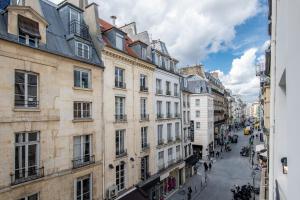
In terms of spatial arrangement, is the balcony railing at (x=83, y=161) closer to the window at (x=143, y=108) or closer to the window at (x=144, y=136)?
the window at (x=144, y=136)

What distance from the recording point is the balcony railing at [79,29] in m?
14.3

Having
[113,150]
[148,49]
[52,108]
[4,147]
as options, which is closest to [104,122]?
[113,150]

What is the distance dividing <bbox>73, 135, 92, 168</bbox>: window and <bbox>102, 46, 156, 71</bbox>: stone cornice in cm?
620

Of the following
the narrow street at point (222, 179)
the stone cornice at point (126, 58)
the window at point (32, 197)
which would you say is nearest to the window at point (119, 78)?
the stone cornice at point (126, 58)

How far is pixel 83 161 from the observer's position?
43.7 feet

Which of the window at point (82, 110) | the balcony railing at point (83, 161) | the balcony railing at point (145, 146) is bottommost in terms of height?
the balcony railing at point (145, 146)

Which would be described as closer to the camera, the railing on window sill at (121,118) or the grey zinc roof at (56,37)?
the grey zinc roof at (56,37)

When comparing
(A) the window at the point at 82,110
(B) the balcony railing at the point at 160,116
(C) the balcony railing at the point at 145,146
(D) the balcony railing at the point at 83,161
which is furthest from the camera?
(B) the balcony railing at the point at 160,116

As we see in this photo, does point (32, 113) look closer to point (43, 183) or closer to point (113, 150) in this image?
point (43, 183)

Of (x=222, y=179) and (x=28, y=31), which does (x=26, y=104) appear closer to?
(x=28, y=31)

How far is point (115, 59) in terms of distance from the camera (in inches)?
644

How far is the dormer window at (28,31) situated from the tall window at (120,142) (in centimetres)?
854

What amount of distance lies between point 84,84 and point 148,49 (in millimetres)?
9951

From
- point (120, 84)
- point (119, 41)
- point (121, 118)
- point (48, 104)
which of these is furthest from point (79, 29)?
point (121, 118)
